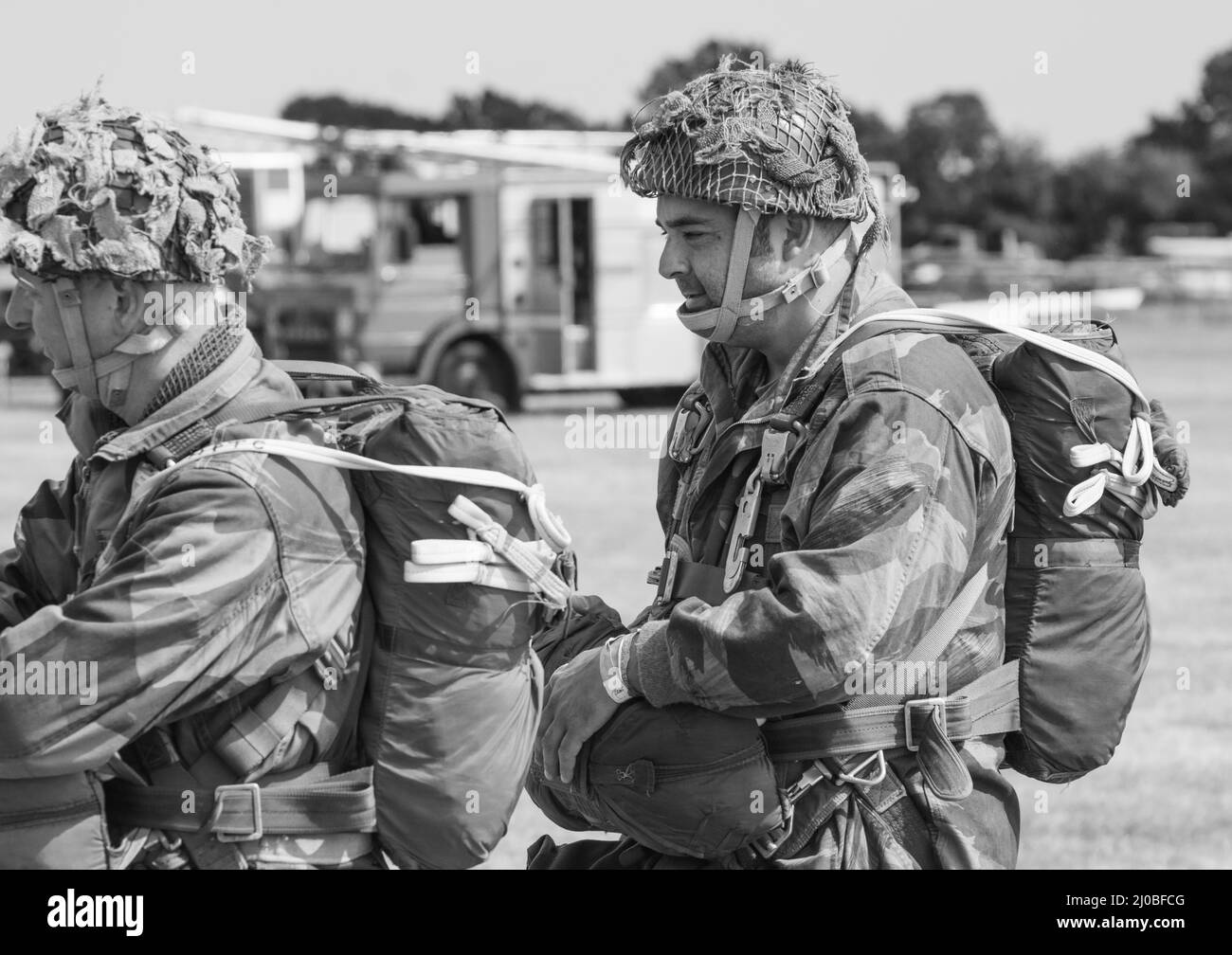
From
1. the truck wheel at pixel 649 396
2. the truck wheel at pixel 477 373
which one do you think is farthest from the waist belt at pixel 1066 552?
the truck wheel at pixel 649 396

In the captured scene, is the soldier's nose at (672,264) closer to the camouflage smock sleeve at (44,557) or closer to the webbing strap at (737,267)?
the webbing strap at (737,267)

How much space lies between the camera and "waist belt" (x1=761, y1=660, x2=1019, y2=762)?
8.54 feet

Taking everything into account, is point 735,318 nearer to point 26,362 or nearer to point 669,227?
point 669,227

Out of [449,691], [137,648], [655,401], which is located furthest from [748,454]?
[655,401]

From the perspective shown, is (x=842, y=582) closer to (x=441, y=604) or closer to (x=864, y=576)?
(x=864, y=576)

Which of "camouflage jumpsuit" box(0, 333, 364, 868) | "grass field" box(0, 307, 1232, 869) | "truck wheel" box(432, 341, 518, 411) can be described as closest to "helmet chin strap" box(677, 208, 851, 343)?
"camouflage jumpsuit" box(0, 333, 364, 868)

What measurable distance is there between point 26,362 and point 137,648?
27653 millimetres

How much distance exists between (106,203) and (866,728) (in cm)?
147

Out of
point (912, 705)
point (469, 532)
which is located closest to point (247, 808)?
point (469, 532)

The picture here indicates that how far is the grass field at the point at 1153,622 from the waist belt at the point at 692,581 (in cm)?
134

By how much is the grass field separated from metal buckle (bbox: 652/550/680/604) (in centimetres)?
133

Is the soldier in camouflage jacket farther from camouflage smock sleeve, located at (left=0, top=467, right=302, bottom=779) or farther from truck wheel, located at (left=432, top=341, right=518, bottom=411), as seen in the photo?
truck wheel, located at (left=432, top=341, right=518, bottom=411)

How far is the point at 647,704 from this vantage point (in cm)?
256

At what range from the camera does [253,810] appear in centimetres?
254
